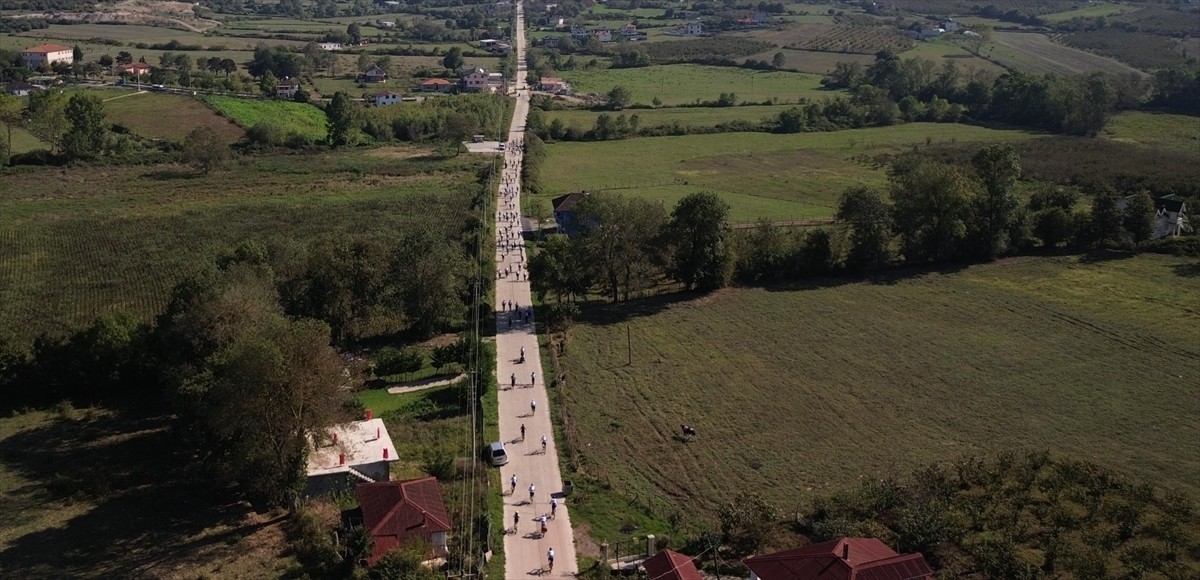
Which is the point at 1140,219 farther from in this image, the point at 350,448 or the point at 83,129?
the point at 83,129

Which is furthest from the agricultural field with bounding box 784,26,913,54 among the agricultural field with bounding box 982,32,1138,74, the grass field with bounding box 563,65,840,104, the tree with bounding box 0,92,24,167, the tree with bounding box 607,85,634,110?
the tree with bounding box 0,92,24,167

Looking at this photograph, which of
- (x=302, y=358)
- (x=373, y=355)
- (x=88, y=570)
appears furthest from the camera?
(x=373, y=355)

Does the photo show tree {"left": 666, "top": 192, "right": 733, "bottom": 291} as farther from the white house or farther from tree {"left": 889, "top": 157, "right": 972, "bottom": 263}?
the white house

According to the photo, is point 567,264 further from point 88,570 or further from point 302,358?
point 88,570

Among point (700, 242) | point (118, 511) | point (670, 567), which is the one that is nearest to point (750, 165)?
point (700, 242)

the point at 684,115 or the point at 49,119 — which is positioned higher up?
the point at 684,115

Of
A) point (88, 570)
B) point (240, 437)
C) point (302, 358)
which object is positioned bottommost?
point (88, 570)

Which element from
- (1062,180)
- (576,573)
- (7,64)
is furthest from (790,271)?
(7,64)

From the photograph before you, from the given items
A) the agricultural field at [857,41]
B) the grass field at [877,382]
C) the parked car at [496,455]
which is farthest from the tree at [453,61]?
the parked car at [496,455]
